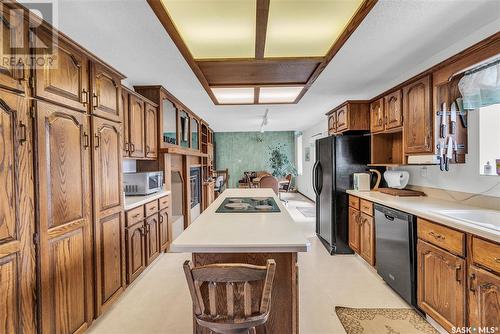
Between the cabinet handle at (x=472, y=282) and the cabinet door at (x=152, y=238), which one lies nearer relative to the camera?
the cabinet handle at (x=472, y=282)

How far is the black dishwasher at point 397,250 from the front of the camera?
7.06 ft

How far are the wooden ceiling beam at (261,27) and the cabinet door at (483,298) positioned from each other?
210 centimetres

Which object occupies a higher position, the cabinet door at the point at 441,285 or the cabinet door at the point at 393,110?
the cabinet door at the point at 393,110

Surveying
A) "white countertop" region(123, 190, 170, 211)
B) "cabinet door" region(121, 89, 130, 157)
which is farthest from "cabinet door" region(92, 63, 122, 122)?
"white countertop" region(123, 190, 170, 211)

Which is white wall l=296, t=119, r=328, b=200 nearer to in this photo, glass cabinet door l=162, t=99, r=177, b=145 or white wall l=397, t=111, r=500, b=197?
glass cabinet door l=162, t=99, r=177, b=145

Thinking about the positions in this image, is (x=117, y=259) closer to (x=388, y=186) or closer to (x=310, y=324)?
(x=310, y=324)

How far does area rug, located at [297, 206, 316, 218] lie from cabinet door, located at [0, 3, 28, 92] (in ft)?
17.5

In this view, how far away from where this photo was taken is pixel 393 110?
2.94m

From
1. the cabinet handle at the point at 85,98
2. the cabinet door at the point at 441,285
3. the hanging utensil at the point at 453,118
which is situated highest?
the cabinet handle at the point at 85,98

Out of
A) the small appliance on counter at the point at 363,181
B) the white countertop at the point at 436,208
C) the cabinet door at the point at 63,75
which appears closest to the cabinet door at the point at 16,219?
the cabinet door at the point at 63,75

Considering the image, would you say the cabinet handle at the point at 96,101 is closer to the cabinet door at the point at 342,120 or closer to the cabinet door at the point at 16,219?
the cabinet door at the point at 16,219

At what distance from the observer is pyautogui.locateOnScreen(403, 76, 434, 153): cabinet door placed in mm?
2383

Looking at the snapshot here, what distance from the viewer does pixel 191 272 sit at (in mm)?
1040

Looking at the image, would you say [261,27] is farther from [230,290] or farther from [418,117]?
[418,117]
